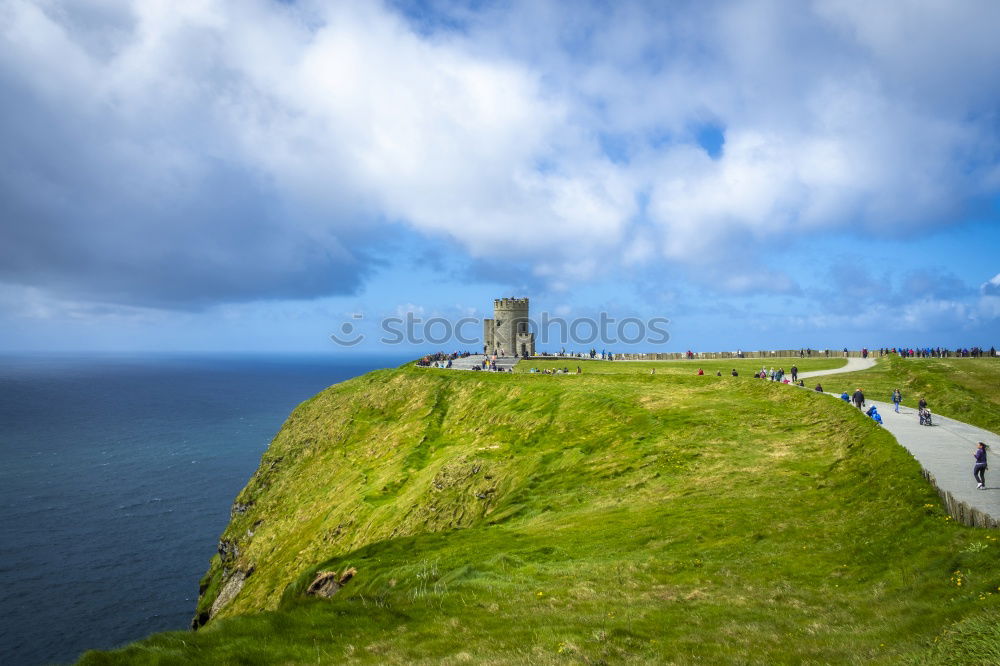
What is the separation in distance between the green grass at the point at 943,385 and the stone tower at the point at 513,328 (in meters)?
43.3

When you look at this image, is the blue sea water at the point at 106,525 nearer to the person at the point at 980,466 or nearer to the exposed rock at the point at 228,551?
the exposed rock at the point at 228,551

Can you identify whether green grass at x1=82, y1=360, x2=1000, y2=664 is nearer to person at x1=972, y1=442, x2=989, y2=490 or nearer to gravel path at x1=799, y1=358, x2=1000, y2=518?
gravel path at x1=799, y1=358, x2=1000, y2=518

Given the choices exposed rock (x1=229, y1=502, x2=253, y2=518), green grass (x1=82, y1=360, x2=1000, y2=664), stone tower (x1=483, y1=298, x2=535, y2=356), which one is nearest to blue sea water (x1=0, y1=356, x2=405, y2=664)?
exposed rock (x1=229, y1=502, x2=253, y2=518)

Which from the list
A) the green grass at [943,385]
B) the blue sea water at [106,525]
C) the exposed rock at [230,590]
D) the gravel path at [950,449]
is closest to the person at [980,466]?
the gravel path at [950,449]

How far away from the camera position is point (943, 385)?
4578 centimetres

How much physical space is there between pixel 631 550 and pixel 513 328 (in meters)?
67.7

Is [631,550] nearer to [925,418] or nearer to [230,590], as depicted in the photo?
[925,418]

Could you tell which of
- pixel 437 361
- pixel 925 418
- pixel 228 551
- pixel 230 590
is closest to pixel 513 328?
pixel 437 361

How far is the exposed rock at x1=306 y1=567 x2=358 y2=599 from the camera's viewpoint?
71.8 ft

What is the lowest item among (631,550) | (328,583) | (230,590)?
(230,590)

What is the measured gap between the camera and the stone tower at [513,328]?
86.9 metres

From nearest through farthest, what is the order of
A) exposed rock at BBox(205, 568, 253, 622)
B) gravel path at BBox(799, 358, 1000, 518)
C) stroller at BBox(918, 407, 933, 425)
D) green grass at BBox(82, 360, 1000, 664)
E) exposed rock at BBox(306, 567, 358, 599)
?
green grass at BBox(82, 360, 1000, 664), gravel path at BBox(799, 358, 1000, 518), exposed rock at BBox(306, 567, 358, 599), stroller at BBox(918, 407, 933, 425), exposed rock at BBox(205, 568, 253, 622)

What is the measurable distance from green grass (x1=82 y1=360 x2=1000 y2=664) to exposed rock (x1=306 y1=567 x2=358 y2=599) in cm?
75

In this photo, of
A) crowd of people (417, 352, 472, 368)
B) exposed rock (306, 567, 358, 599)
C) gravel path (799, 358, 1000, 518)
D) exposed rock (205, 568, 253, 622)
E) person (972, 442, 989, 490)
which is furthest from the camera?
crowd of people (417, 352, 472, 368)
